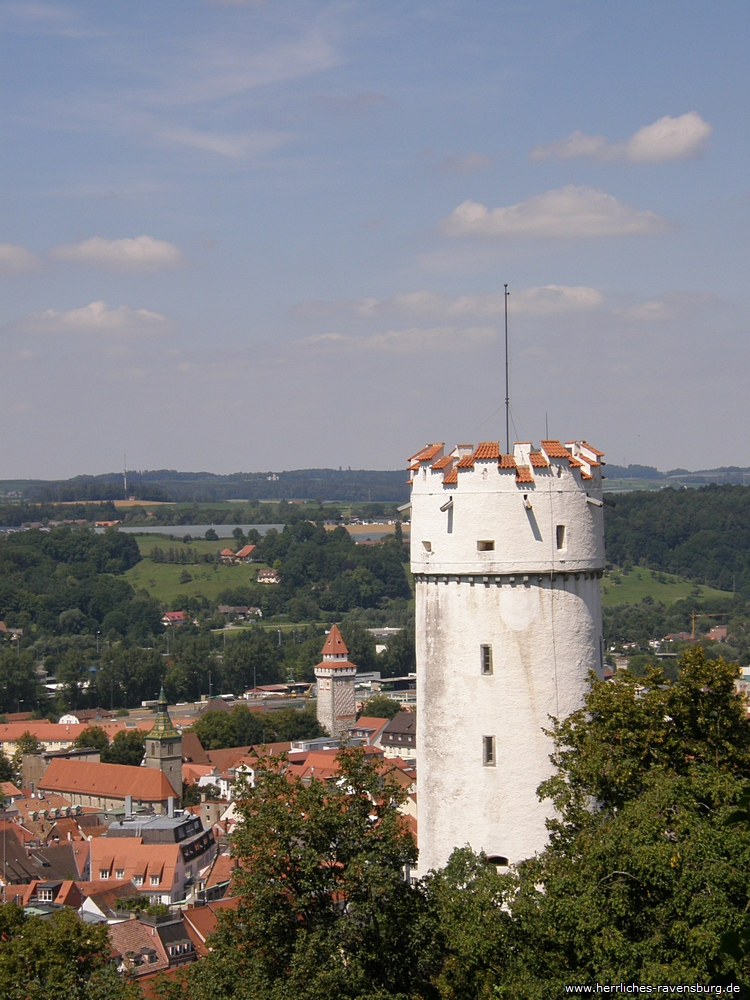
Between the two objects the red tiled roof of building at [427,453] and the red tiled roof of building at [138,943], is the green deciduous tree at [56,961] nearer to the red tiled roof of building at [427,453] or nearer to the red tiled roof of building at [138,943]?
the red tiled roof of building at [427,453]

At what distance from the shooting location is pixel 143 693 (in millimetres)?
189375

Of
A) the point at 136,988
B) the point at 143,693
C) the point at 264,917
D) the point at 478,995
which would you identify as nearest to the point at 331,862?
the point at 264,917

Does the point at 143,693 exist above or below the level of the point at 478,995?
below

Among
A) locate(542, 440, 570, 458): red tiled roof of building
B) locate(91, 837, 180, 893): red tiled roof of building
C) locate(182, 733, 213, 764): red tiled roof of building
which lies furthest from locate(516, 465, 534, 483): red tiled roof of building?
locate(182, 733, 213, 764): red tiled roof of building

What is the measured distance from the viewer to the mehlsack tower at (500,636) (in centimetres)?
2372

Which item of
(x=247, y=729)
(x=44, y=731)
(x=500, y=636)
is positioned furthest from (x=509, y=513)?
(x=44, y=731)

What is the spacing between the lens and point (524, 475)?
24172 millimetres

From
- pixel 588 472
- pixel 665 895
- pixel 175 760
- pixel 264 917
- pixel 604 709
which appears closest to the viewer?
pixel 665 895

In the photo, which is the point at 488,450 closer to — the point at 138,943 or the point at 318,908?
the point at 318,908

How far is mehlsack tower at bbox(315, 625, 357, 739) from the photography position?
500ft

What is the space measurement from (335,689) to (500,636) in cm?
13042

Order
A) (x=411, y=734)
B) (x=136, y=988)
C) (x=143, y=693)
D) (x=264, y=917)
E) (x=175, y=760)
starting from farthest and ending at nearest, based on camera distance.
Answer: (x=143, y=693), (x=411, y=734), (x=175, y=760), (x=136, y=988), (x=264, y=917)

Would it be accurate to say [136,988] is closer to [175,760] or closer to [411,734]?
[175,760]

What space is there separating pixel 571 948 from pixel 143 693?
174 metres
